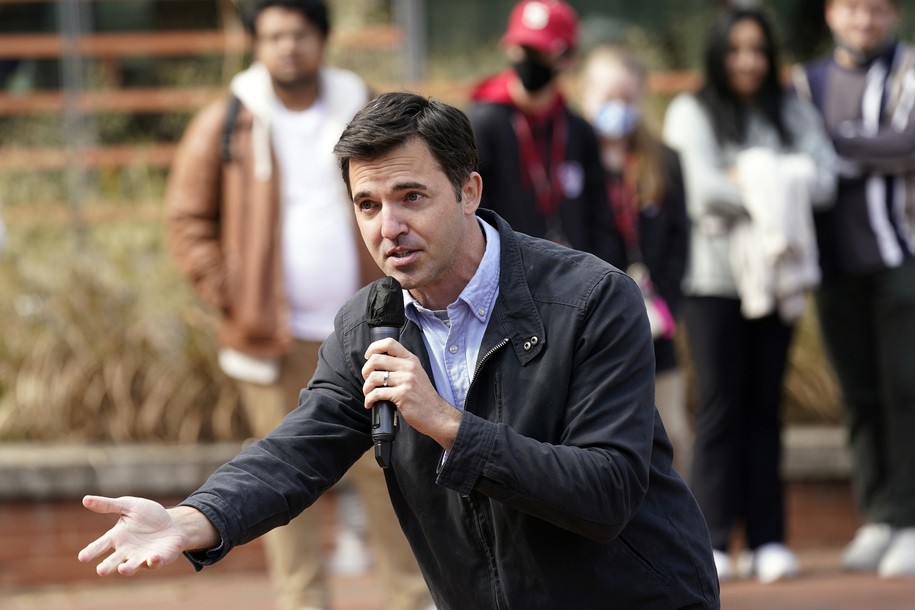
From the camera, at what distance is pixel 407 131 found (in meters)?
3.42

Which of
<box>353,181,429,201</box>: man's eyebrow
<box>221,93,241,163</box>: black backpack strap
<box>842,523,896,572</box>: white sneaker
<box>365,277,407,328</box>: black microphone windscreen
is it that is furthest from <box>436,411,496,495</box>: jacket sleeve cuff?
<box>842,523,896,572</box>: white sneaker

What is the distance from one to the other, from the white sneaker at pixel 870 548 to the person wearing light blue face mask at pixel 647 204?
0.98 m

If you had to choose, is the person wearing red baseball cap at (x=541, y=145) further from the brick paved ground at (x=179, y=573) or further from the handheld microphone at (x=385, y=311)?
the handheld microphone at (x=385, y=311)

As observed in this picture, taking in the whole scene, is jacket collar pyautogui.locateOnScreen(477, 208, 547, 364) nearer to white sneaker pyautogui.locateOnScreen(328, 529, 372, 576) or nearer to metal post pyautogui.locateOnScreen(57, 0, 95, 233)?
white sneaker pyautogui.locateOnScreen(328, 529, 372, 576)

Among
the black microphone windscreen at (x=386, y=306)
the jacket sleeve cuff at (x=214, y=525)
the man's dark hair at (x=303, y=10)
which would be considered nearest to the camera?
the jacket sleeve cuff at (x=214, y=525)

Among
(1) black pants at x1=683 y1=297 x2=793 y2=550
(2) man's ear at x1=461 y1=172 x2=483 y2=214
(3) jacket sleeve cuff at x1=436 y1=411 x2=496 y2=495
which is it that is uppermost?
(2) man's ear at x1=461 y1=172 x2=483 y2=214

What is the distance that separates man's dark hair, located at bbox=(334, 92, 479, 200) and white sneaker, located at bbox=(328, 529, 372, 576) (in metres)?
4.70

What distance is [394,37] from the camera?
38.5ft

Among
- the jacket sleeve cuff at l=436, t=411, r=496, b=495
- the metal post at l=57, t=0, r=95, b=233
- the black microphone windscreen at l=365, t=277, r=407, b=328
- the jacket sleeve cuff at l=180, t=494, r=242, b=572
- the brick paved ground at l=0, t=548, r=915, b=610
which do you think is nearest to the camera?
the jacket sleeve cuff at l=436, t=411, r=496, b=495

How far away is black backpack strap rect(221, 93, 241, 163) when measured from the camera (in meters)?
6.64

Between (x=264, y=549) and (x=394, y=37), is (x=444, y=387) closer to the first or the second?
(x=264, y=549)

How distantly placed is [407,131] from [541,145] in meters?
3.46

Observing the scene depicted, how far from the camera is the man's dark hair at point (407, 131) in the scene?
3.42m

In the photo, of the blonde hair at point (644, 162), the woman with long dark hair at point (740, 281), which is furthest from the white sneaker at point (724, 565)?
the blonde hair at point (644, 162)
